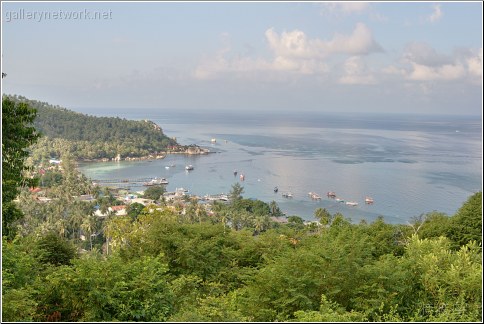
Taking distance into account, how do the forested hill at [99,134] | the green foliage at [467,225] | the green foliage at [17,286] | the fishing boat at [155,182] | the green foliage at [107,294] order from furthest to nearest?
the forested hill at [99,134]
the fishing boat at [155,182]
the green foliage at [467,225]
the green foliage at [107,294]
the green foliage at [17,286]

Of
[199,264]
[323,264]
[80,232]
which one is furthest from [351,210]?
[323,264]

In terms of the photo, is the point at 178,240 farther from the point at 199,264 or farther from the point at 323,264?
the point at 323,264

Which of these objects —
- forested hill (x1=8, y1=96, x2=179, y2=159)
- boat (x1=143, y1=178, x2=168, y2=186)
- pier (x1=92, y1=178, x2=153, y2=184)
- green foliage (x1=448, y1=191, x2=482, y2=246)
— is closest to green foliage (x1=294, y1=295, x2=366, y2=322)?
green foliage (x1=448, y1=191, x2=482, y2=246)

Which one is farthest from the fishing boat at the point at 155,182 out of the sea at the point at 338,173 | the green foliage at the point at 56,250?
the green foliage at the point at 56,250

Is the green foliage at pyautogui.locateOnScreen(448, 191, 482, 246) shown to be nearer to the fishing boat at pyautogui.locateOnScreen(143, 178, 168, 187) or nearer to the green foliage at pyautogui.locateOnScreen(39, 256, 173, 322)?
the green foliage at pyautogui.locateOnScreen(39, 256, 173, 322)

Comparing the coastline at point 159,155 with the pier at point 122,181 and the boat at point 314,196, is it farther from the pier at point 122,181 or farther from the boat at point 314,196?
the boat at point 314,196
